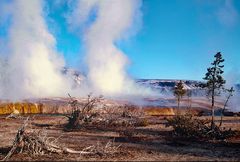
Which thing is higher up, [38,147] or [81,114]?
[81,114]

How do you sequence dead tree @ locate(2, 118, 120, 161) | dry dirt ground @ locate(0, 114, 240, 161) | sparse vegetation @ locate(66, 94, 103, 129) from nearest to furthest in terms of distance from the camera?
dry dirt ground @ locate(0, 114, 240, 161), dead tree @ locate(2, 118, 120, 161), sparse vegetation @ locate(66, 94, 103, 129)

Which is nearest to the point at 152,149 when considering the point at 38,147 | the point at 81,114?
the point at 38,147

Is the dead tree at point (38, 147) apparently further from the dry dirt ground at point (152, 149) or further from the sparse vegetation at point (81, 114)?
the sparse vegetation at point (81, 114)

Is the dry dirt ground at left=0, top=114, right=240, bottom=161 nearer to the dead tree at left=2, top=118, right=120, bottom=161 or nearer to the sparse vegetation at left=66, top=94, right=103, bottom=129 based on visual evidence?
the dead tree at left=2, top=118, right=120, bottom=161

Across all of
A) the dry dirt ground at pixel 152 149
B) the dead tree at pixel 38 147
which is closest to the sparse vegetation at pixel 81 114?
the dry dirt ground at pixel 152 149

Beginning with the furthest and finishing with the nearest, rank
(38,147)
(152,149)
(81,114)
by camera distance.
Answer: (81,114)
(152,149)
(38,147)

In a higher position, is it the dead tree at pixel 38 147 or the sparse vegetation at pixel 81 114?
the sparse vegetation at pixel 81 114

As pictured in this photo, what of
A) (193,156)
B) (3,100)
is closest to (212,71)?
(193,156)

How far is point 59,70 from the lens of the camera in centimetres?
9075

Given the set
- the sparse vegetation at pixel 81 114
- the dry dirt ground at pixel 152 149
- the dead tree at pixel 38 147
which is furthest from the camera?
the sparse vegetation at pixel 81 114

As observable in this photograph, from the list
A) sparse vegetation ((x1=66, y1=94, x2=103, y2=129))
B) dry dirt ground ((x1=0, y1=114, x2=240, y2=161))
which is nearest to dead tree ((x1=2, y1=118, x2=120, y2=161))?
dry dirt ground ((x1=0, y1=114, x2=240, y2=161))

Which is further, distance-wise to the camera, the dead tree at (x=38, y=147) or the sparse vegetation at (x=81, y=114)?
the sparse vegetation at (x=81, y=114)

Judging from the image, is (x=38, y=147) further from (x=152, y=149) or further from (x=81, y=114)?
(x=81, y=114)

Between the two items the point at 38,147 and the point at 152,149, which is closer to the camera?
the point at 38,147
